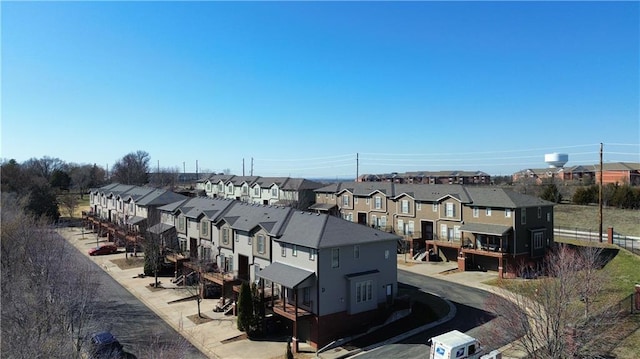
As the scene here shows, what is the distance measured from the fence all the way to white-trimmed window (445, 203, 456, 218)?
52.1 ft

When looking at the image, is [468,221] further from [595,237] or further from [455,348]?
[455,348]

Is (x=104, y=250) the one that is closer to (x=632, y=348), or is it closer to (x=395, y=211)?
(x=395, y=211)

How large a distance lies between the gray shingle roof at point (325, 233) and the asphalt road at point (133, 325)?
982 centimetres

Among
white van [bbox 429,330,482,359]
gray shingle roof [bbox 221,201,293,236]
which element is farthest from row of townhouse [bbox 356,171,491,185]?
white van [bbox 429,330,482,359]

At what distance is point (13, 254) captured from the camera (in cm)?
3384

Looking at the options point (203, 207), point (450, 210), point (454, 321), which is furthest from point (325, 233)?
point (450, 210)

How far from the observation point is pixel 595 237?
50.4 metres

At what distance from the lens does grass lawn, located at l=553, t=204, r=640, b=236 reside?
55844mm

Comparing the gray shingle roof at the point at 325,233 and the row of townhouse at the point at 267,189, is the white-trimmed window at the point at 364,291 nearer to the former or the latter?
the gray shingle roof at the point at 325,233

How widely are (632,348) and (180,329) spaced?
90.1 ft

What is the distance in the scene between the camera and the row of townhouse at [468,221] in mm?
43188

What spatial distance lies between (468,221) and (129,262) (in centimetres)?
4040

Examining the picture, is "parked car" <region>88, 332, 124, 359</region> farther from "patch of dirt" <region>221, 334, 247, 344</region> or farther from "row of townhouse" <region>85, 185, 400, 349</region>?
"row of townhouse" <region>85, 185, 400, 349</region>

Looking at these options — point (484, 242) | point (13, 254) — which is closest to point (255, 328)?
point (13, 254)
